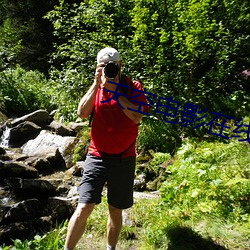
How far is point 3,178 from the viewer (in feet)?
22.5

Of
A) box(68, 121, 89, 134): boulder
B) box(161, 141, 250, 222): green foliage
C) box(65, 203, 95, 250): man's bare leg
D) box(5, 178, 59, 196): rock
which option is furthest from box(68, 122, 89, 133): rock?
box(65, 203, 95, 250): man's bare leg

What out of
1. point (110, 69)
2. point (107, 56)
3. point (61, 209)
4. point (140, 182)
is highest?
point (107, 56)

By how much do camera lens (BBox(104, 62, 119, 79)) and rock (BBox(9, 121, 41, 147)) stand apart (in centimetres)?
750

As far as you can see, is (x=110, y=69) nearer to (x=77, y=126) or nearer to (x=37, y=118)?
(x=77, y=126)

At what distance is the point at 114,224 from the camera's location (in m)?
3.08

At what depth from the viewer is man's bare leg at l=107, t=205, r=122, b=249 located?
3042 mm

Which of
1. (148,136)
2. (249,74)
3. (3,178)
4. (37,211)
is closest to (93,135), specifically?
(37,211)

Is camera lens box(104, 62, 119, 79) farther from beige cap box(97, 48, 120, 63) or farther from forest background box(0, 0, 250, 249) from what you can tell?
forest background box(0, 0, 250, 249)

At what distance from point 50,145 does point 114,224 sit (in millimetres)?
6202

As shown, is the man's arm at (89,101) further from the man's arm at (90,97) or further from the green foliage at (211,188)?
the green foliage at (211,188)

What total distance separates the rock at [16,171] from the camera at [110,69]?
4.91 meters

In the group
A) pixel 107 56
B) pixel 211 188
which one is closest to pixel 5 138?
pixel 211 188

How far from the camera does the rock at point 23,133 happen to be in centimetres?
979

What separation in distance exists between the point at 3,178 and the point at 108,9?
410 centimetres
